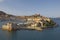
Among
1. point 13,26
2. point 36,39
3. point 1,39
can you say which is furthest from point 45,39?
point 13,26

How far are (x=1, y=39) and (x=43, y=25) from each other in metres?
12.7

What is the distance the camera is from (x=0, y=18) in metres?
69.5

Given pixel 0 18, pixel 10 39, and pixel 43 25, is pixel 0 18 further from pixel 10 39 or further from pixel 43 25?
pixel 10 39

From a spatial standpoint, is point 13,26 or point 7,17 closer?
point 13,26

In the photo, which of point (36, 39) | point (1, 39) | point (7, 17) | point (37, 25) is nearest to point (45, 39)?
point (36, 39)

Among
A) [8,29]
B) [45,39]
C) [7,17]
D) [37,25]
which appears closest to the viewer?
[45,39]

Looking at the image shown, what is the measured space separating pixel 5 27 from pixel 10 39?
844cm

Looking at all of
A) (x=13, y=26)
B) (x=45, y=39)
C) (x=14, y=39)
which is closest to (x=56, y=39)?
(x=45, y=39)

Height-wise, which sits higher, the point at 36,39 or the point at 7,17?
the point at 7,17

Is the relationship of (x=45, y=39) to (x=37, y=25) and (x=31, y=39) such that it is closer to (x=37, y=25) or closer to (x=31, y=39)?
(x=31, y=39)

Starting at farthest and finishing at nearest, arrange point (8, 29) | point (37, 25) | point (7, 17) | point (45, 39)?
point (7, 17) < point (37, 25) < point (8, 29) < point (45, 39)

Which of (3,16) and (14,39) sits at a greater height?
(3,16)

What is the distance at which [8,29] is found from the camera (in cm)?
2495

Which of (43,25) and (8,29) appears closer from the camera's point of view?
(8,29)
